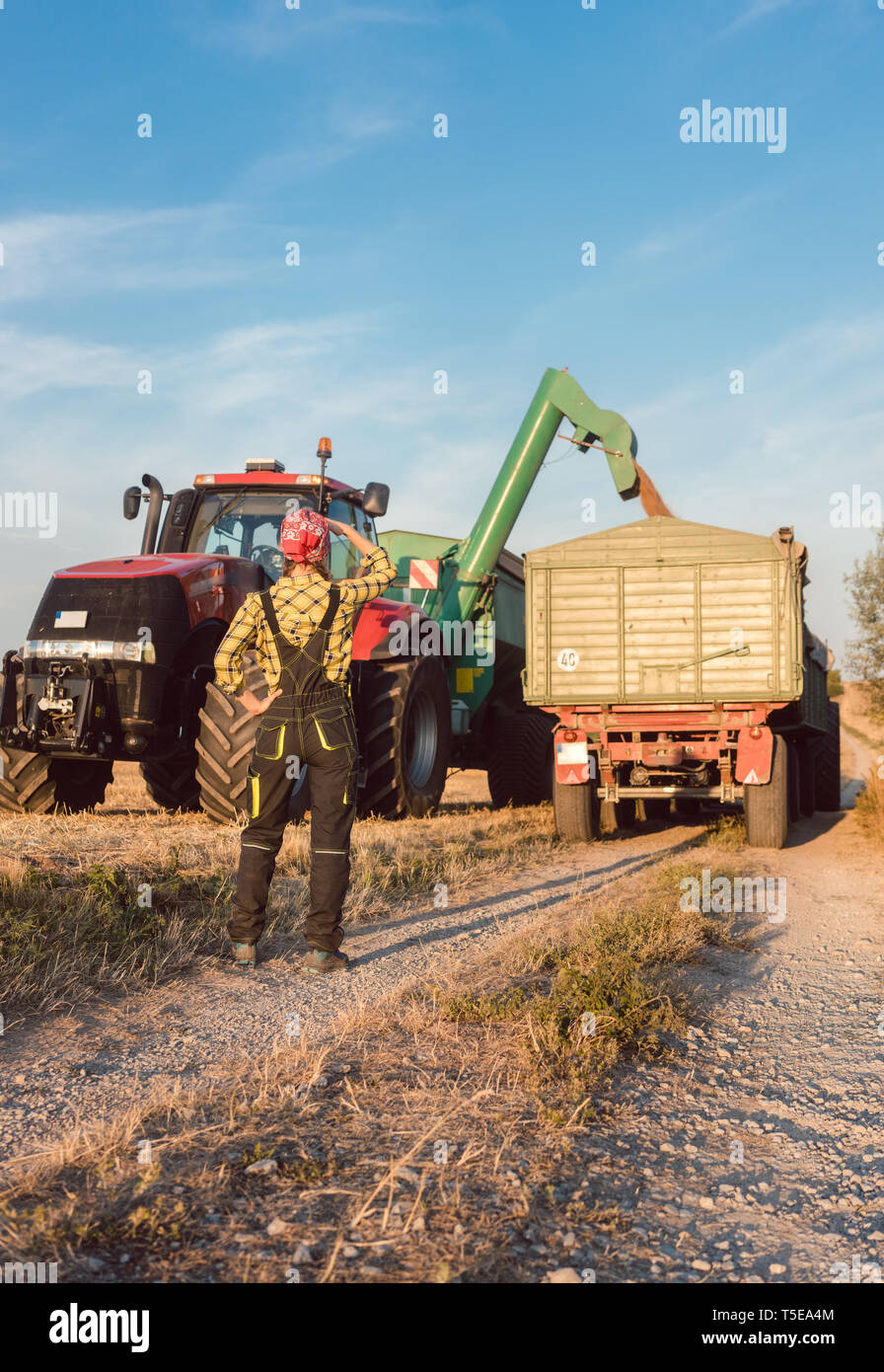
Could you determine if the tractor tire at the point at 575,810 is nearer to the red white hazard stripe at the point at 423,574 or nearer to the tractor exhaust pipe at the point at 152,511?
the red white hazard stripe at the point at 423,574

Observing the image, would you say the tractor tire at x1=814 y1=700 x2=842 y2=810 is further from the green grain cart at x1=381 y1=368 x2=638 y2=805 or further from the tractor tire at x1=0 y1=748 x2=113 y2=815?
the tractor tire at x1=0 y1=748 x2=113 y2=815

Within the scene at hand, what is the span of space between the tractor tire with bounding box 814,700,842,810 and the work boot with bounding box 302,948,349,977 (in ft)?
38.5

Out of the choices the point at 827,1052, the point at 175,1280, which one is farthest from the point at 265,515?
the point at 175,1280

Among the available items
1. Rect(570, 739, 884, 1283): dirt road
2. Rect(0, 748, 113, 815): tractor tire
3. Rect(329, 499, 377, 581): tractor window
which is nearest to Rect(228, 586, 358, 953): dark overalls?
Rect(570, 739, 884, 1283): dirt road

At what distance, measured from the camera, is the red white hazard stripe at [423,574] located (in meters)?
11.3

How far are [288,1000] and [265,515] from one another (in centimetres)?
553

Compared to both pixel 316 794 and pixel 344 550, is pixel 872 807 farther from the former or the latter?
pixel 316 794

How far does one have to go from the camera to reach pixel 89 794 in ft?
29.3

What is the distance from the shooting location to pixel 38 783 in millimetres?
8367

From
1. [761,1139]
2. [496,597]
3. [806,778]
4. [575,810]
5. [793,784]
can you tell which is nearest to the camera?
[761,1139]

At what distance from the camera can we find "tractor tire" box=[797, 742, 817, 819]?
13391 mm

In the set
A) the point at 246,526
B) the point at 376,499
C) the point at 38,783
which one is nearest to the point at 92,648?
the point at 38,783

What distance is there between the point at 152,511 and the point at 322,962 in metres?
5.28
